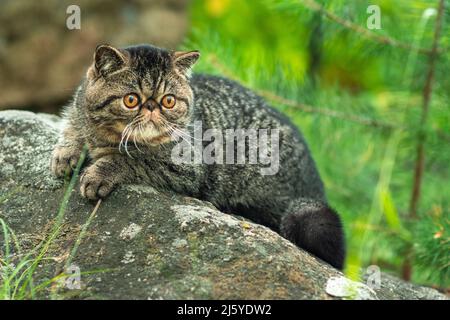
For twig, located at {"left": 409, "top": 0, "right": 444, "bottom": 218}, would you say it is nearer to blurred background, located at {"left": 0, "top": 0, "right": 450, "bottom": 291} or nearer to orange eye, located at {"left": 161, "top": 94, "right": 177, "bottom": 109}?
blurred background, located at {"left": 0, "top": 0, "right": 450, "bottom": 291}

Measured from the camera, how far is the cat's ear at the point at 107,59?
12.1 ft

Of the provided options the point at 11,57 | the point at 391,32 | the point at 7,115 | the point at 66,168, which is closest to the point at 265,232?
the point at 66,168

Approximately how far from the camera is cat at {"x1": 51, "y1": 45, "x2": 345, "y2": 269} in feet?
12.2

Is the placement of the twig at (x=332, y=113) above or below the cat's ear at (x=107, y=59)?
below

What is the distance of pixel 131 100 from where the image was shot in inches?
145

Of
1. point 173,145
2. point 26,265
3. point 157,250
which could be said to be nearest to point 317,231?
point 173,145

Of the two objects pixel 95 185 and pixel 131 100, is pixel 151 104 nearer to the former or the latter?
pixel 131 100

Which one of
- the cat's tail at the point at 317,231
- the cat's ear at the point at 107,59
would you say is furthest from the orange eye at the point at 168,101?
the cat's tail at the point at 317,231

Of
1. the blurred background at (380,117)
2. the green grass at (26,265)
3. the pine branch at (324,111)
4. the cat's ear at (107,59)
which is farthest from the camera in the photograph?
the pine branch at (324,111)

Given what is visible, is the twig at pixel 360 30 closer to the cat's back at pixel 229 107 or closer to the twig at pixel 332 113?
the twig at pixel 332 113

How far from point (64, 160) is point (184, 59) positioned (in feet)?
3.20

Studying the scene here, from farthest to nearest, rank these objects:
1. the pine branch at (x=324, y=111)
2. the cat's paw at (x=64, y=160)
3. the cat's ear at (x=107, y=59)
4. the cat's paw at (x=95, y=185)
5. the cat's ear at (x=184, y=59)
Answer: the pine branch at (x=324, y=111), the cat's ear at (x=184, y=59), the cat's paw at (x=64, y=160), the cat's ear at (x=107, y=59), the cat's paw at (x=95, y=185)

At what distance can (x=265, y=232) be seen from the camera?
133 inches

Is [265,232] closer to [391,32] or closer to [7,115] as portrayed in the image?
[7,115]
